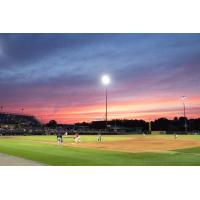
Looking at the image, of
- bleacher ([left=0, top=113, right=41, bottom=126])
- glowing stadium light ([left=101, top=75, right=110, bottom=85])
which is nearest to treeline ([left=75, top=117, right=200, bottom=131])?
bleacher ([left=0, top=113, right=41, bottom=126])

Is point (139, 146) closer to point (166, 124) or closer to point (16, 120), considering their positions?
point (166, 124)

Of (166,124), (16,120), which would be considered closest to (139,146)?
(166,124)

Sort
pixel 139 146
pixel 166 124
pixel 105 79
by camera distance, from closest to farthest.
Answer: pixel 139 146 < pixel 105 79 < pixel 166 124

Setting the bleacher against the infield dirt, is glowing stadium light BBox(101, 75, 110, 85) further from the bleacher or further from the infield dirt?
the bleacher

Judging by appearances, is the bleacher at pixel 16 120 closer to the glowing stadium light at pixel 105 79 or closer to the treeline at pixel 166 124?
the treeline at pixel 166 124

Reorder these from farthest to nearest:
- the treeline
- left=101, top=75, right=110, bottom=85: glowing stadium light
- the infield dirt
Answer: the treeline → left=101, top=75, right=110, bottom=85: glowing stadium light → the infield dirt

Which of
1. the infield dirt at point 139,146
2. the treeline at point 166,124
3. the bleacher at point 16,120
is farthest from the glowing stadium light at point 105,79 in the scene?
the bleacher at point 16,120

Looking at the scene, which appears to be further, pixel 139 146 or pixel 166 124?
pixel 166 124

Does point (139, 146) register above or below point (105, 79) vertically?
below
